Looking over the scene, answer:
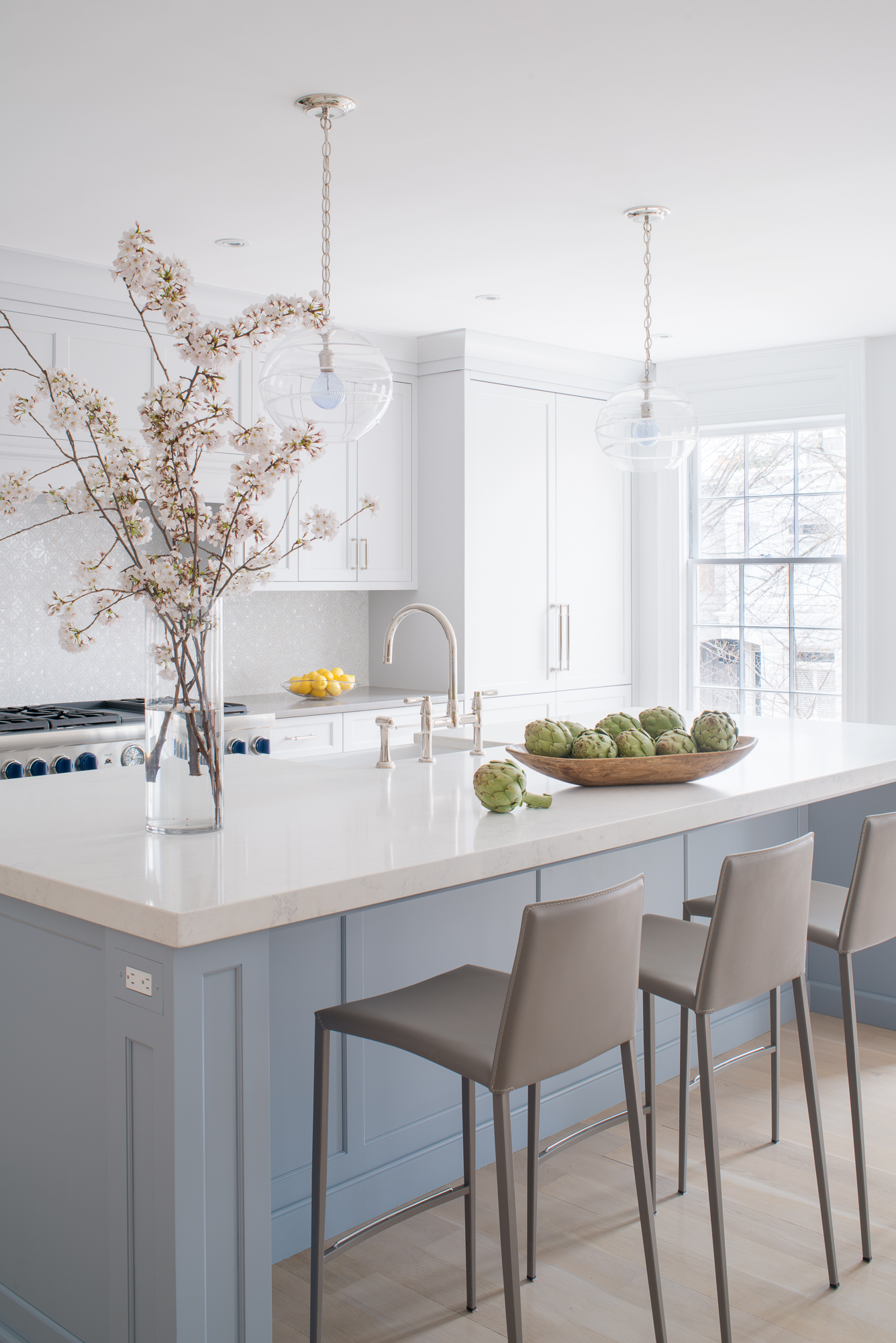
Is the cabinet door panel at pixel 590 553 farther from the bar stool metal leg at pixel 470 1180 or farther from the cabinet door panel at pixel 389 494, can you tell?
the bar stool metal leg at pixel 470 1180

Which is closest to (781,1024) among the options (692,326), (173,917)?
(173,917)

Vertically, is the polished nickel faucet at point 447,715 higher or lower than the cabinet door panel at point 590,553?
lower

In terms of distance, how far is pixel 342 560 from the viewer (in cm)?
508

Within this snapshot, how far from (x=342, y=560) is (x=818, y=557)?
7.74ft

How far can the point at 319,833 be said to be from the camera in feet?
6.47

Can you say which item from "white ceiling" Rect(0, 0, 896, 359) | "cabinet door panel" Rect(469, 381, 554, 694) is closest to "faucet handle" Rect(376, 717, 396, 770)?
"white ceiling" Rect(0, 0, 896, 359)

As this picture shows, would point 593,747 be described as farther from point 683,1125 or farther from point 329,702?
point 329,702

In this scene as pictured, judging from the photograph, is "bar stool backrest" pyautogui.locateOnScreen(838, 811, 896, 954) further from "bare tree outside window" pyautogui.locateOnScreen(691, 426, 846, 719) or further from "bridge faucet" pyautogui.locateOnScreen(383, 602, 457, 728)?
"bare tree outside window" pyautogui.locateOnScreen(691, 426, 846, 719)

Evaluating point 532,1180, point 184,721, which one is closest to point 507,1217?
point 532,1180

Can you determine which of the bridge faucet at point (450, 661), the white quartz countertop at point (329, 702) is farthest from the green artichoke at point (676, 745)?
the white quartz countertop at point (329, 702)

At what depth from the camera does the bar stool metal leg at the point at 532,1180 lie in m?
2.18

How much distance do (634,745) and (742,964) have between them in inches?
23.2

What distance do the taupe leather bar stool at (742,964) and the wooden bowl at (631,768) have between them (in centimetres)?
35

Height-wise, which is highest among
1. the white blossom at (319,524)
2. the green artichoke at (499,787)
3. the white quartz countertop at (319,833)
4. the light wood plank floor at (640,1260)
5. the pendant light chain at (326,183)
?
the pendant light chain at (326,183)
